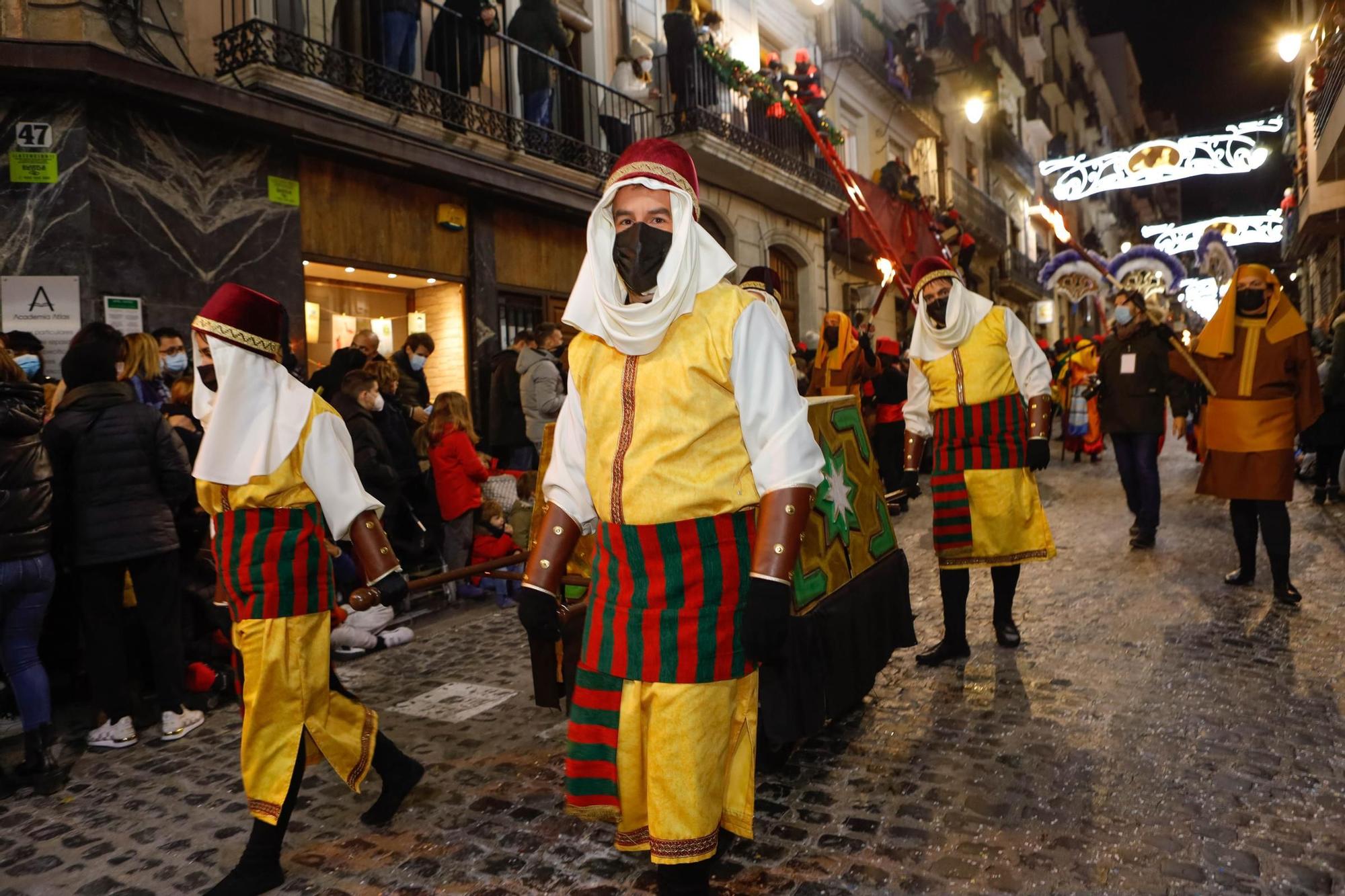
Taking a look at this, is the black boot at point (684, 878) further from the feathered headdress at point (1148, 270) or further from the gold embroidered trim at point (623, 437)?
the feathered headdress at point (1148, 270)

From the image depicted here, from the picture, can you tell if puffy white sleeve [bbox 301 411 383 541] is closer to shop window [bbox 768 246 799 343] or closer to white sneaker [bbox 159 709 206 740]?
white sneaker [bbox 159 709 206 740]

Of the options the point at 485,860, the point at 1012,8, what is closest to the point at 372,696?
the point at 485,860

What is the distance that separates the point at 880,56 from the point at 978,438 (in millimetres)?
18537

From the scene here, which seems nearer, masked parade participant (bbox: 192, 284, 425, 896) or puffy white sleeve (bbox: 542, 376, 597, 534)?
puffy white sleeve (bbox: 542, 376, 597, 534)

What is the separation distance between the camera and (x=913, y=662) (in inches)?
197

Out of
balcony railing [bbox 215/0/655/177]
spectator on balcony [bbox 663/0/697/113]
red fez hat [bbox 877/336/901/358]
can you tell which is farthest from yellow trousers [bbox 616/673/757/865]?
spectator on balcony [bbox 663/0/697/113]

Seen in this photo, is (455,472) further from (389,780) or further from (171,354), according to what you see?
(389,780)

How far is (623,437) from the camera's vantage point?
97.7 inches

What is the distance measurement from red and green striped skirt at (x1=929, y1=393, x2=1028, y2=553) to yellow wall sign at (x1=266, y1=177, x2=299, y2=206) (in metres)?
6.55

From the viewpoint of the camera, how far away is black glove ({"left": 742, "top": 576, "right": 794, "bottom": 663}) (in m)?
2.28

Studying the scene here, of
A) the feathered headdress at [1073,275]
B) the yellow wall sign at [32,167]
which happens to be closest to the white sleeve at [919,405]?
the feathered headdress at [1073,275]

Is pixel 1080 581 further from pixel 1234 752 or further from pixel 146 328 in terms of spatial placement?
pixel 146 328

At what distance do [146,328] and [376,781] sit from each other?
211 inches

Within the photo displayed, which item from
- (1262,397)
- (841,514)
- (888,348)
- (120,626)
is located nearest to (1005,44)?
(888,348)
